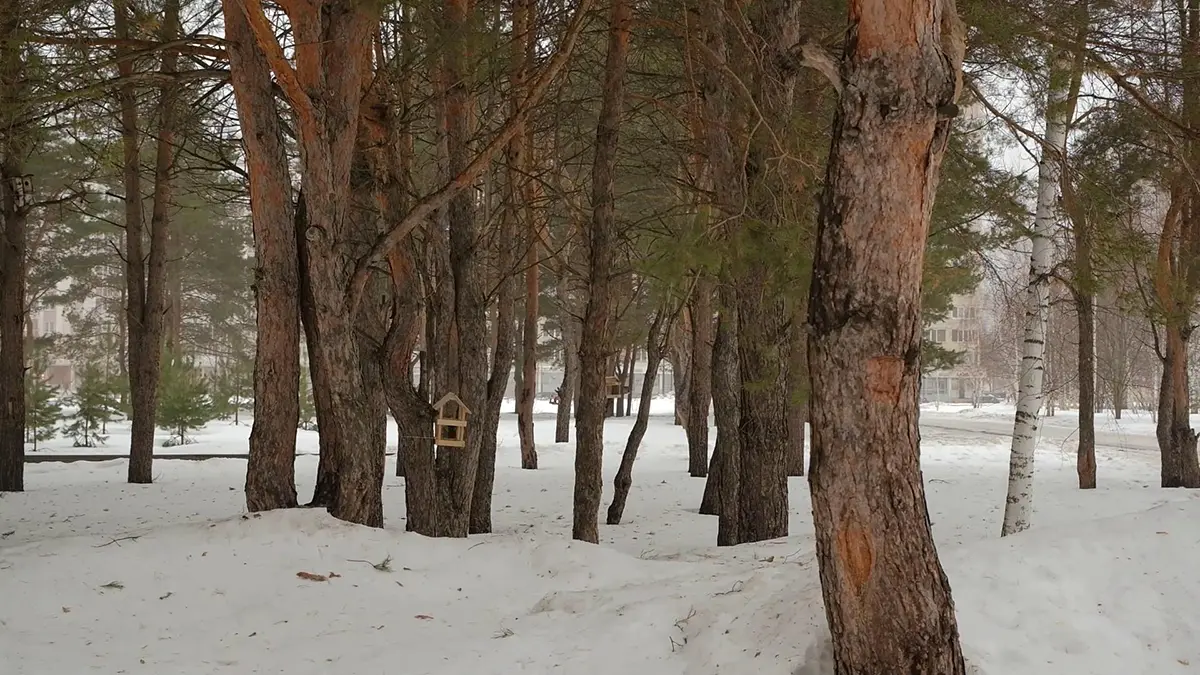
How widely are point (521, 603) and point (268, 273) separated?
2.83 m

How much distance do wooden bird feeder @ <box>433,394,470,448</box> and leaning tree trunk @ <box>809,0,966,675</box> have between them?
14.4 feet

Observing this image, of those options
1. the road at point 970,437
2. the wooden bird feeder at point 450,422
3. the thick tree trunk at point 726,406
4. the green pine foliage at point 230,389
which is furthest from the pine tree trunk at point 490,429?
the green pine foliage at point 230,389

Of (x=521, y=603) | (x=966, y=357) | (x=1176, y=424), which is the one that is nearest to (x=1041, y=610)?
(x=521, y=603)

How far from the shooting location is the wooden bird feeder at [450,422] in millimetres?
7383

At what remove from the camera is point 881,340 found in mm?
3389

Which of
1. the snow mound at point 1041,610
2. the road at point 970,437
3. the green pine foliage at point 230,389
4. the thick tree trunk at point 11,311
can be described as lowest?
the road at point 970,437

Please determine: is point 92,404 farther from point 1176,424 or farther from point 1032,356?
point 1176,424

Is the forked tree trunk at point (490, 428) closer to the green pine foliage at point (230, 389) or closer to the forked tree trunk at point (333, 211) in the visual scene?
the forked tree trunk at point (333, 211)

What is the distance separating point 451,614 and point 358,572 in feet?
2.51

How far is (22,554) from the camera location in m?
5.50

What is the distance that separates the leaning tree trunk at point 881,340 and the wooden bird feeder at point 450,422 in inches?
172

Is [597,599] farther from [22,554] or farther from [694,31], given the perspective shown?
[694,31]

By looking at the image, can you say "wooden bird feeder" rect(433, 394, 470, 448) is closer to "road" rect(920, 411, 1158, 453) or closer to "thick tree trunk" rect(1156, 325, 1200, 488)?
"thick tree trunk" rect(1156, 325, 1200, 488)

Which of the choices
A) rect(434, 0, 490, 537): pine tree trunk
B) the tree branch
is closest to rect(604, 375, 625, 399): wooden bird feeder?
rect(434, 0, 490, 537): pine tree trunk
